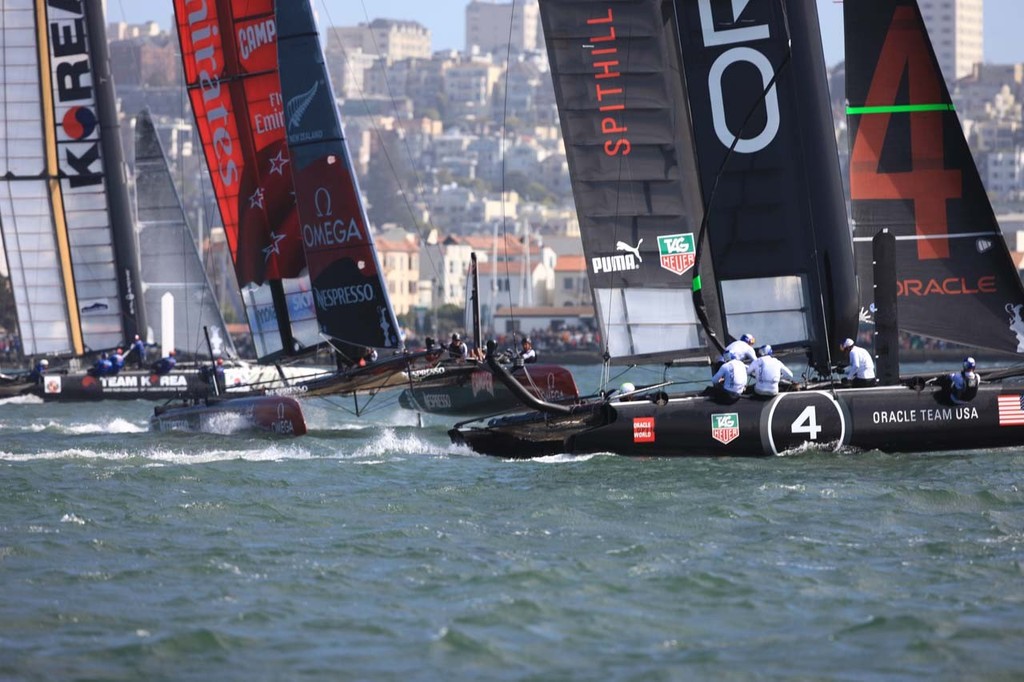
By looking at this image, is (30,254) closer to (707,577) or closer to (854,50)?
(854,50)

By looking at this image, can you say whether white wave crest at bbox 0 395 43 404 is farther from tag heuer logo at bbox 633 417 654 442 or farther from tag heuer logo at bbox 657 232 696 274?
tag heuer logo at bbox 633 417 654 442

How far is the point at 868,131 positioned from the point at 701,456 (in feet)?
12.6

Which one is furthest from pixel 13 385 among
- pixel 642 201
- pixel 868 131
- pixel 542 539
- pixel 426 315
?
pixel 426 315

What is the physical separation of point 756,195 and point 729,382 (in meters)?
2.51

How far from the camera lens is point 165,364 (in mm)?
32625

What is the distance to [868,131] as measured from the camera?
17500 mm

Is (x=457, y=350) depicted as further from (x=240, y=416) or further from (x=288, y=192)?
(x=288, y=192)

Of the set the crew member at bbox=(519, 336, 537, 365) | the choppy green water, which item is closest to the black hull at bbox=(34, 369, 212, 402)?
the crew member at bbox=(519, 336, 537, 365)

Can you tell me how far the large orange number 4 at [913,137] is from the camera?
56.9 ft

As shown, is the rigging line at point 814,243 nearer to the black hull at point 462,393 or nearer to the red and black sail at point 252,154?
the black hull at point 462,393

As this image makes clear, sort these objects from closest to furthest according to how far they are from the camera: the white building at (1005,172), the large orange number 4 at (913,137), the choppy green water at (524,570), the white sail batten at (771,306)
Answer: the choppy green water at (524,570) → the large orange number 4 at (913,137) → the white sail batten at (771,306) → the white building at (1005,172)

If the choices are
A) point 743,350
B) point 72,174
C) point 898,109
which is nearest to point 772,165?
point 898,109

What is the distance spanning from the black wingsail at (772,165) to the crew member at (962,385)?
6.10ft

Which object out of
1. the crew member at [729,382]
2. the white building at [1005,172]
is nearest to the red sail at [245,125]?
the crew member at [729,382]
